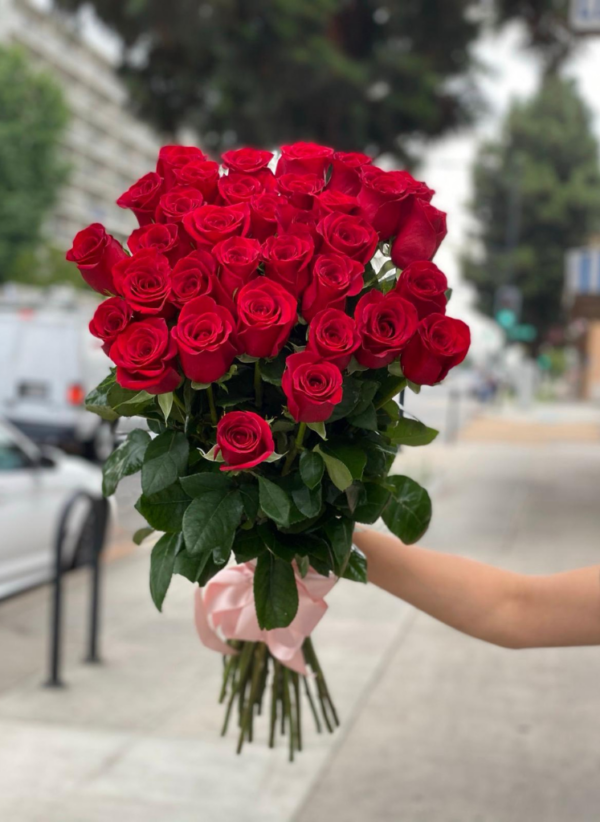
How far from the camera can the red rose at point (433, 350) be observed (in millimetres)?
1786

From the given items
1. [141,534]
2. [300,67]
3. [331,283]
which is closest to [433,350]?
[331,283]

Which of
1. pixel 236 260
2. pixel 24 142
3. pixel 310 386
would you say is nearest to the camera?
pixel 310 386

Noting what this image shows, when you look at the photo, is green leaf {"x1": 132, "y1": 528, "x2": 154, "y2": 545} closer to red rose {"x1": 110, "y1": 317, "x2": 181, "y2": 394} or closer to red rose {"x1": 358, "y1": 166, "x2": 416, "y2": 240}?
red rose {"x1": 110, "y1": 317, "x2": 181, "y2": 394}

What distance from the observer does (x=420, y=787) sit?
410 cm

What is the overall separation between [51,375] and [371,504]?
13.5 metres

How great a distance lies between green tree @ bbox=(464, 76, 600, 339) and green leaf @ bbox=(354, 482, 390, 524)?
48.2 meters

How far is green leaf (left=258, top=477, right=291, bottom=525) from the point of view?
1748 mm

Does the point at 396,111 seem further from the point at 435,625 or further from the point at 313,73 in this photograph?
the point at 435,625

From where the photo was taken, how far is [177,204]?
193 centimetres

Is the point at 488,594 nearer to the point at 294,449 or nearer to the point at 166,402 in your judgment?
the point at 294,449

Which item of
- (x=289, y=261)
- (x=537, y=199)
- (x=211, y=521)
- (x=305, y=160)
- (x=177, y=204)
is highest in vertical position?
(x=537, y=199)

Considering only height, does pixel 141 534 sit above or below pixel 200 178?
below

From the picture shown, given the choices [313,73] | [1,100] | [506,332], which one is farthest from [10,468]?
[1,100]

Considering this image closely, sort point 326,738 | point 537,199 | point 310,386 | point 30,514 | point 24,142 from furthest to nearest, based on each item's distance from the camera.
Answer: point 537,199 < point 24,142 < point 30,514 < point 326,738 < point 310,386
